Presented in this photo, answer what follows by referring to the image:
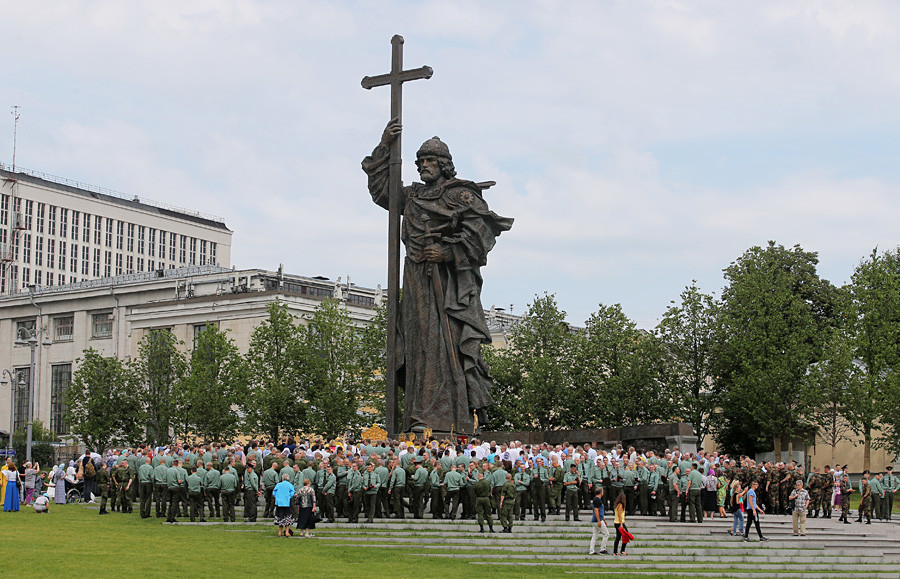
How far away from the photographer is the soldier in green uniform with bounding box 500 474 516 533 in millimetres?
23594

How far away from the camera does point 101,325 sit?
8206cm

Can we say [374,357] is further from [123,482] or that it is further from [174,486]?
[174,486]

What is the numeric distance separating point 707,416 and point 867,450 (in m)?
8.15

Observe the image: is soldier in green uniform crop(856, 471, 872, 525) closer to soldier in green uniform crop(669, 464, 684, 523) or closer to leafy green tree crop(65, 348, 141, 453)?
soldier in green uniform crop(669, 464, 684, 523)

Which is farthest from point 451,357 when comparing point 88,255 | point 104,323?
point 88,255

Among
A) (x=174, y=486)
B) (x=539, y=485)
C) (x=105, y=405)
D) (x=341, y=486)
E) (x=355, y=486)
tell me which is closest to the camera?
(x=355, y=486)

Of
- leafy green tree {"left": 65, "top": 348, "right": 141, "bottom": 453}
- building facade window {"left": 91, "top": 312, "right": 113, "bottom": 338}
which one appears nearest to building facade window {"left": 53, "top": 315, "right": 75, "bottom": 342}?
building facade window {"left": 91, "top": 312, "right": 113, "bottom": 338}

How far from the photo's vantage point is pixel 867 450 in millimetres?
45312

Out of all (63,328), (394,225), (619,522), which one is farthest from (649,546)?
(63,328)

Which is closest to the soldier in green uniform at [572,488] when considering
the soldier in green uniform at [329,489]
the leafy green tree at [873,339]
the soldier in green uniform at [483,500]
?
the soldier in green uniform at [483,500]

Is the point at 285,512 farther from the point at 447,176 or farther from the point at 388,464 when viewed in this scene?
the point at 447,176

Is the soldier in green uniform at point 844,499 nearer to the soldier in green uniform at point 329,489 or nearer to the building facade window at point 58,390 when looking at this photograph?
the soldier in green uniform at point 329,489

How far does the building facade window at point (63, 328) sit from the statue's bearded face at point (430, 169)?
190 feet

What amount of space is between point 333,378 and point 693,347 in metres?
15.6
